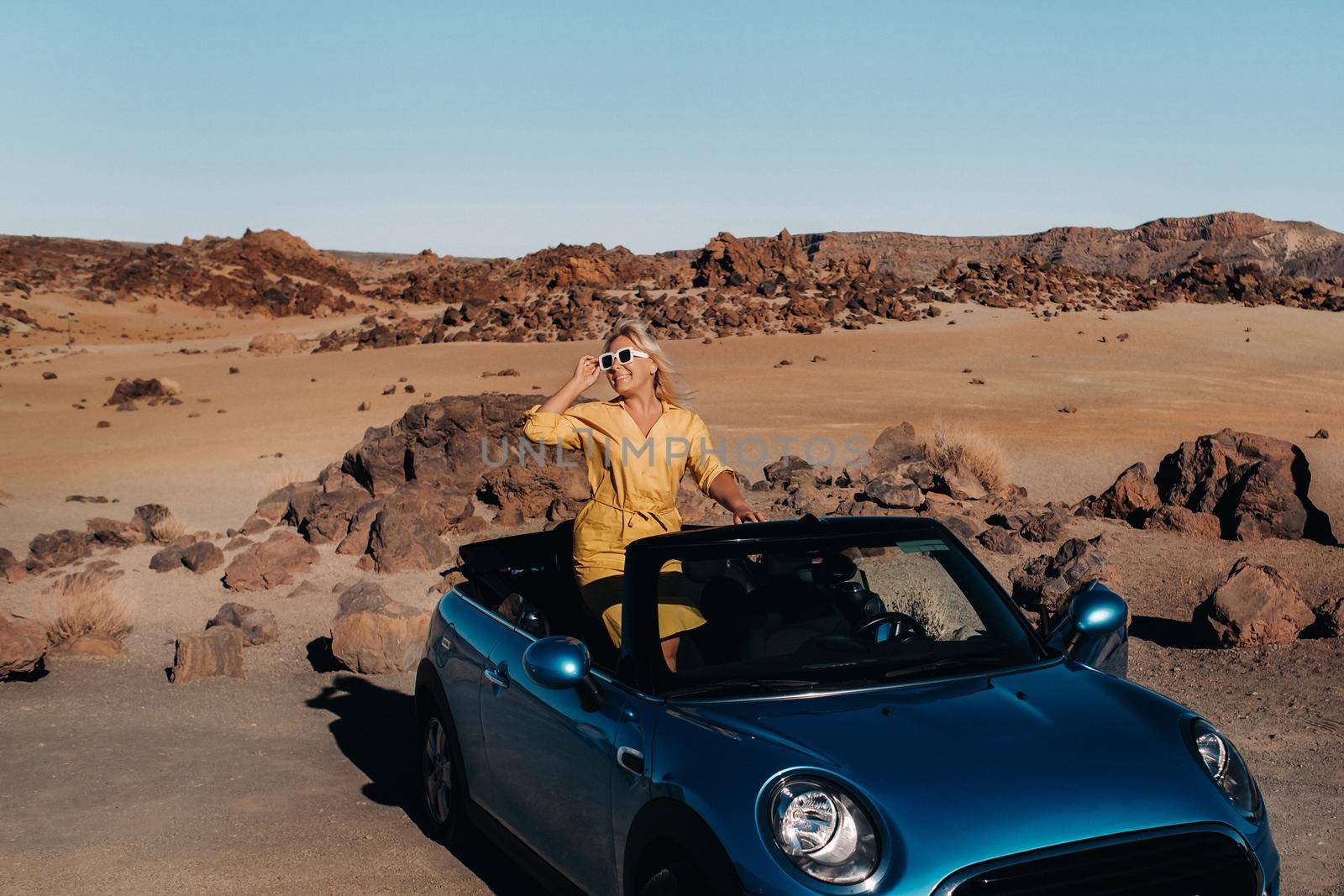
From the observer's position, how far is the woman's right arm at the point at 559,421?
5.62m

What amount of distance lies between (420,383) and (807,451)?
14999mm

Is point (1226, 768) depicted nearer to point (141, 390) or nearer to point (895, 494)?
point (895, 494)

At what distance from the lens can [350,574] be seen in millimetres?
12203

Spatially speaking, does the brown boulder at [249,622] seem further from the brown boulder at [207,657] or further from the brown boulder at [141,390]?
the brown boulder at [141,390]

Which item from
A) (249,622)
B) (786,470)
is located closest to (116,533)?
(249,622)

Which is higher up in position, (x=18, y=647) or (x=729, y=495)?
(x=729, y=495)

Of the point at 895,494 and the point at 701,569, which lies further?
the point at 895,494

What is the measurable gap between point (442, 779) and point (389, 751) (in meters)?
1.85

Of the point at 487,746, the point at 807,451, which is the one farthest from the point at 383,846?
the point at 807,451

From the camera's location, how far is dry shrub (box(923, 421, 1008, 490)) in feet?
48.1

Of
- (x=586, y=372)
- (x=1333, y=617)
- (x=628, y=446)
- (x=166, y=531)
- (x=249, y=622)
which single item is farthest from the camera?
(x=166, y=531)

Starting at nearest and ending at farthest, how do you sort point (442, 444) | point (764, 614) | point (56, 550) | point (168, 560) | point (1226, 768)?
point (1226, 768) < point (764, 614) < point (168, 560) < point (56, 550) < point (442, 444)

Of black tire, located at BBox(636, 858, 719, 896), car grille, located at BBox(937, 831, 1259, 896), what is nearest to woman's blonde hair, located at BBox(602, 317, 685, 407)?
black tire, located at BBox(636, 858, 719, 896)

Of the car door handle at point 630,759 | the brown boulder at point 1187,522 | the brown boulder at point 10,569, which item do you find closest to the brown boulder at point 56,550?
the brown boulder at point 10,569
